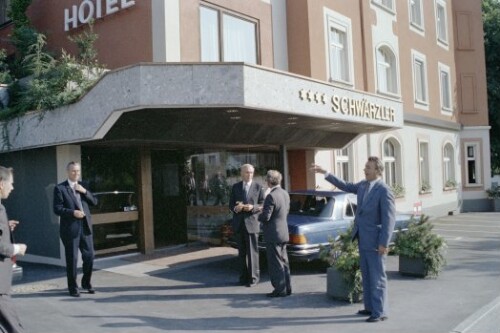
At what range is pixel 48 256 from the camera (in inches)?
391

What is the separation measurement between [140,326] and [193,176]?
22.0 feet

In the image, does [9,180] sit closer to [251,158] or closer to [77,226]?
[77,226]

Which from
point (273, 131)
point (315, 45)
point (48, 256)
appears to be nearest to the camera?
point (48, 256)

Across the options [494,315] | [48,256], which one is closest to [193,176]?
[48,256]

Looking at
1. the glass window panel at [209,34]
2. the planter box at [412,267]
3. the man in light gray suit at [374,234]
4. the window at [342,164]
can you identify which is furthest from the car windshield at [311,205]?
the window at [342,164]

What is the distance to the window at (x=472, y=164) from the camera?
905 inches

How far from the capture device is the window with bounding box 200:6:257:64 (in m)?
10.8

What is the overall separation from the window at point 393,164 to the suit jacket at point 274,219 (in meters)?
11.3

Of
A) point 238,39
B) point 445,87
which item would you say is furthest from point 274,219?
point 445,87

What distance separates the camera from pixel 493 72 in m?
26.5

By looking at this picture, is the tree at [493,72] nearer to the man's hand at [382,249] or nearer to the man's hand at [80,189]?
the man's hand at [382,249]

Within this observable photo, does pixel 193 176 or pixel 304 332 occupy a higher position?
pixel 193 176

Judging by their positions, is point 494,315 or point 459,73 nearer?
point 494,315

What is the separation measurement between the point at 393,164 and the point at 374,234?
12.7m
